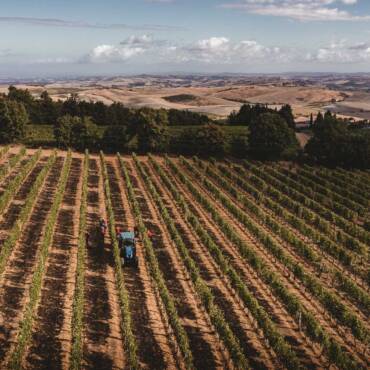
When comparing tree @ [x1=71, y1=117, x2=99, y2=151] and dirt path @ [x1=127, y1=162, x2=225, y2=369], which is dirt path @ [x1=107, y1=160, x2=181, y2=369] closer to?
dirt path @ [x1=127, y1=162, x2=225, y2=369]

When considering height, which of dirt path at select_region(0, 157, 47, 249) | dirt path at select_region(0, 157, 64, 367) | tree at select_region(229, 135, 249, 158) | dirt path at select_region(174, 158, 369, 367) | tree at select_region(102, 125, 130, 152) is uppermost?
tree at select_region(102, 125, 130, 152)

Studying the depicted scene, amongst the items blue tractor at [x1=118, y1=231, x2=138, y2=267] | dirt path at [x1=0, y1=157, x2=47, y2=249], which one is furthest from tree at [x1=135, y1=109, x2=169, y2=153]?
blue tractor at [x1=118, y1=231, x2=138, y2=267]

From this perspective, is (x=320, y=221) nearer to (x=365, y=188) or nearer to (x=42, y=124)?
(x=365, y=188)

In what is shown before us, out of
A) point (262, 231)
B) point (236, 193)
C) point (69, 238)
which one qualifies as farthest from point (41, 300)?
point (236, 193)

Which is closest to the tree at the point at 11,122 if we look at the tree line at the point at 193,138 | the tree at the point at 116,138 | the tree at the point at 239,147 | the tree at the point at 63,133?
the tree line at the point at 193,138

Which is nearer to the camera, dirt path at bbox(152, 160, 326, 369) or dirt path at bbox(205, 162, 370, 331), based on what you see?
dirt path at bbox(152, 160, 326, 369)

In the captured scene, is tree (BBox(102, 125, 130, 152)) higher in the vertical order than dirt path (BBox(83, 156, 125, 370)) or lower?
higher

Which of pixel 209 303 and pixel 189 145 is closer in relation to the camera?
pixel 209 303
